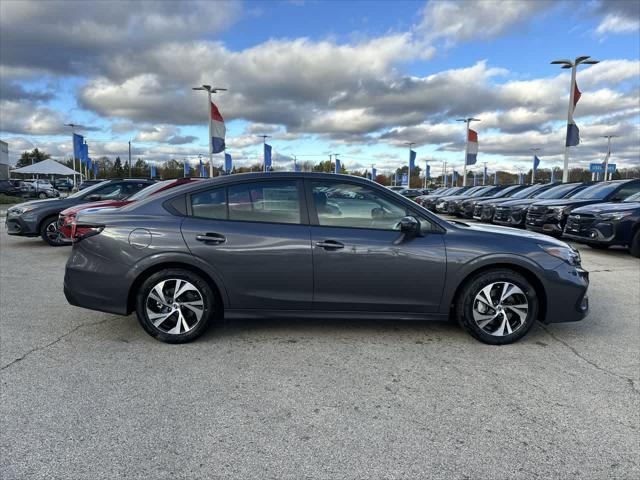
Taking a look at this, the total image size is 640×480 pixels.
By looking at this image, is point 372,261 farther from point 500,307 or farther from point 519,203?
point 519,203

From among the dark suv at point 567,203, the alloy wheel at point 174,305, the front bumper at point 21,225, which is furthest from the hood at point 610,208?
the front bumper at point 21,225

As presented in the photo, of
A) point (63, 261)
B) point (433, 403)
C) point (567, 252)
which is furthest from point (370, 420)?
point (63, 261)

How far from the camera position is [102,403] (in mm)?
3064

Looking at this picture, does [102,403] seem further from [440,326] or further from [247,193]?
[440,326]

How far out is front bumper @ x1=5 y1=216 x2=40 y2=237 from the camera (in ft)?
31.7

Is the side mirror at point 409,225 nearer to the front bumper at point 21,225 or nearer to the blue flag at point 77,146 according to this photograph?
the front bumper at point 21,225

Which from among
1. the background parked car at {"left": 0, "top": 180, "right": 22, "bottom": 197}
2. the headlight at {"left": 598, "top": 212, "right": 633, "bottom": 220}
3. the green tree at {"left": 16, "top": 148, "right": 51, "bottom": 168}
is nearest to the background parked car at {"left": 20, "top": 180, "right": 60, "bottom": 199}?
the background parked car at {"left": 0, "top": 180, "right": 22, "bottom": 197}

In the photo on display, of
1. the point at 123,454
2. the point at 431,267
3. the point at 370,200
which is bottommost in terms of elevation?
the point at 123,454

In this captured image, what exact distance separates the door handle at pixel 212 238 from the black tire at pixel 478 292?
7.37ft

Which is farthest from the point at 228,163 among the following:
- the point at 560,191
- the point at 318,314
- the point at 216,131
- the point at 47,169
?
the point at 318,314

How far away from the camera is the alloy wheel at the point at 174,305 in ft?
13.4

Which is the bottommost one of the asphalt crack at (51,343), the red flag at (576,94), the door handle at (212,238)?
the asphalt crack at (51,343)

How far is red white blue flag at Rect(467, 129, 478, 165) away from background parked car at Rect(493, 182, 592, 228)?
2322cm

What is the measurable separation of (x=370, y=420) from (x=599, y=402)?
5.43ft
